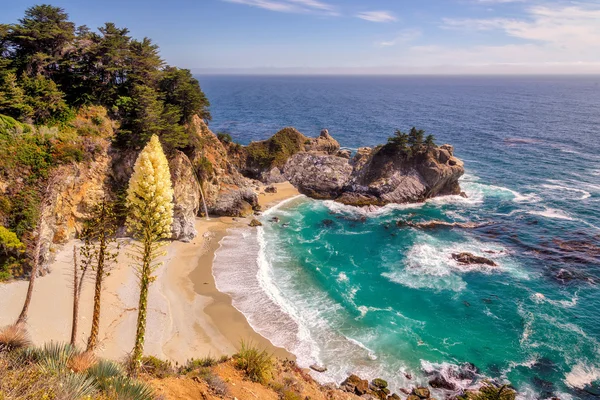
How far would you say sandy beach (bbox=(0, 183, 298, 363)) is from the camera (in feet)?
77.1

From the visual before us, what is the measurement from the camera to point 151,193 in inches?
432

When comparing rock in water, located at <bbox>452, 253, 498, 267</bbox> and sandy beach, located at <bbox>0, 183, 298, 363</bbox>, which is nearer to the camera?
sandy beach, located at <bbox>0, 183, 298, 363</bbox>

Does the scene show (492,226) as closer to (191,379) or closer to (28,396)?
(191,379)

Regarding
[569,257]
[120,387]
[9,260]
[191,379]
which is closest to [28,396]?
[120,387]

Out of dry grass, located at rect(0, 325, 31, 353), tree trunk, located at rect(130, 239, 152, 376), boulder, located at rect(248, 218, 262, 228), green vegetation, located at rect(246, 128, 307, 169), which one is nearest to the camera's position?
tree trunk, located at rect(130, 239, 152, 376)

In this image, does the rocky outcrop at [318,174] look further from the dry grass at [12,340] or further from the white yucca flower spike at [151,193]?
the white yucca flower spike at [151,193]

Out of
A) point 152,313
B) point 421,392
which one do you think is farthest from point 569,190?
point 152,313

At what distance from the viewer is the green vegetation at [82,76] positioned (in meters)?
34.0

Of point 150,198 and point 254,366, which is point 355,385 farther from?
point 150,198

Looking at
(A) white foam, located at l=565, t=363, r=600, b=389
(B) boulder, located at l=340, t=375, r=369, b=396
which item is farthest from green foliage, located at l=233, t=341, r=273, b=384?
(A) white foam, located at l=565, t=363, r=600, b=389

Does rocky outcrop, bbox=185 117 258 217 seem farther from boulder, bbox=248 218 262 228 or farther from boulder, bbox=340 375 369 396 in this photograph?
boulder, bbox=340 375 369 396

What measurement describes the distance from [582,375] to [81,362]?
2928 centimetres

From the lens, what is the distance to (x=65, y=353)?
12.0 m

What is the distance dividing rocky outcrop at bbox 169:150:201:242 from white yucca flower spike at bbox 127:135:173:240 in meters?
27.2
